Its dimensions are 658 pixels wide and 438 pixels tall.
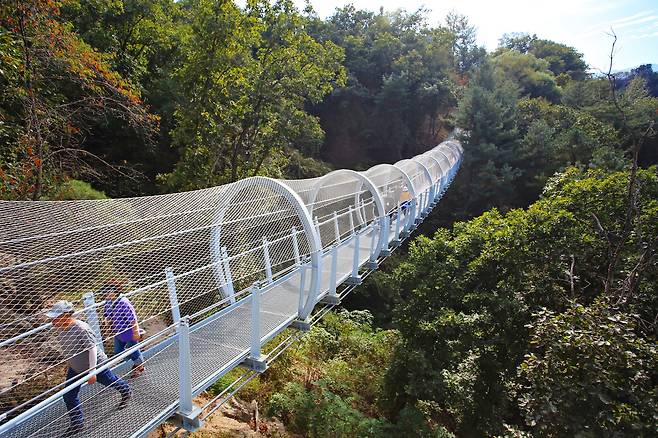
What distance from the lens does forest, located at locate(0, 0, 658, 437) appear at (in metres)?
3.41

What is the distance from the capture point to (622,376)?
10.2 ft

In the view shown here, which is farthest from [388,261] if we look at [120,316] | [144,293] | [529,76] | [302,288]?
[529,76]

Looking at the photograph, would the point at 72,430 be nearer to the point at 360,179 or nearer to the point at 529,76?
the point at 360,179

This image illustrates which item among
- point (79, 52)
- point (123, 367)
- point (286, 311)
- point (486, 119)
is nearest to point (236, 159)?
point (79, 52)

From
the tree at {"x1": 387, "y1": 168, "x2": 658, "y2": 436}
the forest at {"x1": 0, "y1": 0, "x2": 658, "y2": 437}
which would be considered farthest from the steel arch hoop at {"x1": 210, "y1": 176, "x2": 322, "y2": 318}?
the tree at {"x1": 387, "y1": 168, "x2": 658, "y2": 436}

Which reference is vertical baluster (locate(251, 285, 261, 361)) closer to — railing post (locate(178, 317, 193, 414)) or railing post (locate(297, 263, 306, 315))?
railing post (locate(178, 317, 193, 414))

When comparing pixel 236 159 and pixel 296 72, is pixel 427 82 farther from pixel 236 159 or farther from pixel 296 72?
pixel 236 159

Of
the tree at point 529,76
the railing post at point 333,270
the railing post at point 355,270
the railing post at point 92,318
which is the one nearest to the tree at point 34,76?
the railing post at point 92,318

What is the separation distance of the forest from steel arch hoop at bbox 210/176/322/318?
1970 millimetres

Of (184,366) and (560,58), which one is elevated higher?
(560,58)

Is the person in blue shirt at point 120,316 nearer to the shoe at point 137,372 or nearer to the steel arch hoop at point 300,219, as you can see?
the shoe at point 137,372

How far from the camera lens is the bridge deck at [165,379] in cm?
220

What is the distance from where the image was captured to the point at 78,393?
7.75ft

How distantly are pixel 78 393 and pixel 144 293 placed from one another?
1.08 m
